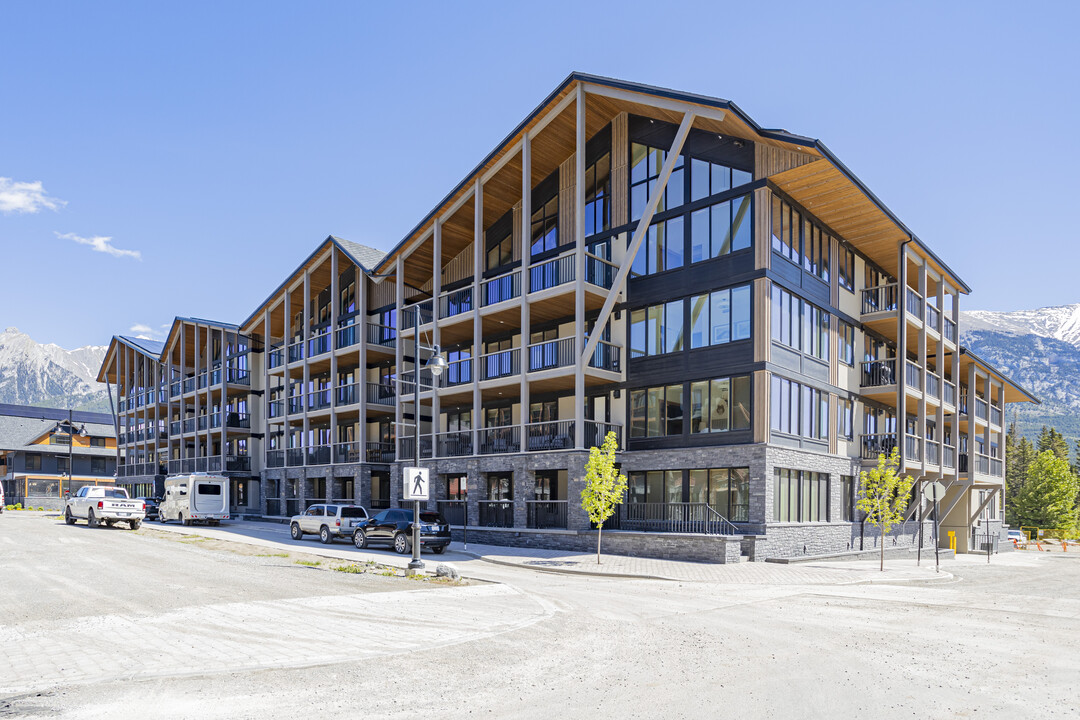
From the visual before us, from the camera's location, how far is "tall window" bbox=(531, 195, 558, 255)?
3488 centimetres

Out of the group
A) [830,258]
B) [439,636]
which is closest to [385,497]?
[830,258]

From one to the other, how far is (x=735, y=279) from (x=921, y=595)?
12572mm

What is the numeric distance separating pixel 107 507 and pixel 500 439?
18699mm

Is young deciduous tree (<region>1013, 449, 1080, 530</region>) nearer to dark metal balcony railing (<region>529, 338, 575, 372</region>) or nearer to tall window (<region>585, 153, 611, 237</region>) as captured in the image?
tall window (<region>585, 153, 611, 237</region>)

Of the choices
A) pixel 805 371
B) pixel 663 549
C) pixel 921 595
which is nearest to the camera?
pixel 921 595

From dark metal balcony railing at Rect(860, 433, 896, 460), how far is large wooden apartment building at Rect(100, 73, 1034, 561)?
0.28ft

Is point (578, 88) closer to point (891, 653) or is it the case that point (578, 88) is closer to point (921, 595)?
point (921, 595)

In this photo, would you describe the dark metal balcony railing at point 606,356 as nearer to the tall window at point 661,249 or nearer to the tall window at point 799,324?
the tall window at point 661,249

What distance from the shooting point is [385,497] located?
43938 mm

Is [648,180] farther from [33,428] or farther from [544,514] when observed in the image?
[33,428]

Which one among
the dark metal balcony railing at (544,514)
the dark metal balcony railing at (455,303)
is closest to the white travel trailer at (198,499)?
the dark metal balcony railing at (455,303)

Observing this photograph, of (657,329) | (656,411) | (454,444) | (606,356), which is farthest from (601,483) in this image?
(454,444)

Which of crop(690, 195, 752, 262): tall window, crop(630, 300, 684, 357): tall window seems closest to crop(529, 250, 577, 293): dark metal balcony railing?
crop(630, 300, 684, 357): tall window

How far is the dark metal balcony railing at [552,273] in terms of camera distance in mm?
30750
